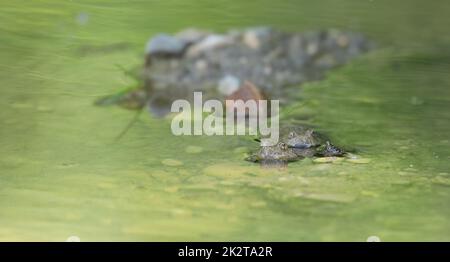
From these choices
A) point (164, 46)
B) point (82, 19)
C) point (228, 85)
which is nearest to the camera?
point (228, 85)

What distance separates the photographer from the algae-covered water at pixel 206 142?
7.55 ft

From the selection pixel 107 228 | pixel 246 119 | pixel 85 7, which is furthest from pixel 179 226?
pixel 85 7

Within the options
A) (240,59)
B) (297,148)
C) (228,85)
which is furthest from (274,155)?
(240,59)

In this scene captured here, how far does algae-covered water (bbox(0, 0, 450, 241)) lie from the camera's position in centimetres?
230

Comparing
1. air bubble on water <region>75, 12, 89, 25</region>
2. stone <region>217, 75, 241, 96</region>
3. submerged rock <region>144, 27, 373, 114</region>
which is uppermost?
air bubble on water <region>75, 12, 89, 25</region>

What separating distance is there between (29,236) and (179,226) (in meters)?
0.42

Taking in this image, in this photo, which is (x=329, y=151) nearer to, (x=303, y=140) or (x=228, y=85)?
(x=303, y=140)

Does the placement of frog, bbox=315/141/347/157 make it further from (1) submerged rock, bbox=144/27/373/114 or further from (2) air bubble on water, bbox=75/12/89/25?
(2) air bubble on water, bbox=75/12/89/25

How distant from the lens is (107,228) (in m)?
2.24

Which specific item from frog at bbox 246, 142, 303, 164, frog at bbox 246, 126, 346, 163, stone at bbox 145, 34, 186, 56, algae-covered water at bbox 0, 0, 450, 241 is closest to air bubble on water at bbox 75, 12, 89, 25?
algae-covered water at bbox 0, 0, 450, 241

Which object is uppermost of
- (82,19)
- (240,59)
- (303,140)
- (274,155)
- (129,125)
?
(82,19)

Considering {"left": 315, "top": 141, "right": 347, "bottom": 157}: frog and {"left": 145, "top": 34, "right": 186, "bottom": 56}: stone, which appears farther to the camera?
{"left": 145, "top": 34, "right": 186, "bottom": 56}: stone

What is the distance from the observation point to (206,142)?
118 inches
